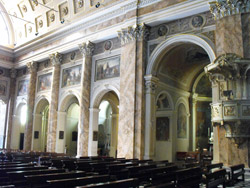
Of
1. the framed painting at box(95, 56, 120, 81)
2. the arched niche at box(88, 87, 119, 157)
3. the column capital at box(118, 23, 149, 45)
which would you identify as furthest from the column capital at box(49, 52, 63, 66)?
the column capital at box(118, 23, 149, 45)

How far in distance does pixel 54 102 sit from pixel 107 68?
5.31m

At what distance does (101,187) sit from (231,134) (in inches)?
269

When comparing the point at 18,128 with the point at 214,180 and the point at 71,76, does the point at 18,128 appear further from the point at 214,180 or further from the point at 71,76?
the point at 214,180

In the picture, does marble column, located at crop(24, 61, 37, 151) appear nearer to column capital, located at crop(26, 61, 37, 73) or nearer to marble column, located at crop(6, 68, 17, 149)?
column capital, located at crop(26, 61, 37, 73)

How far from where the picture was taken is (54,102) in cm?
1980

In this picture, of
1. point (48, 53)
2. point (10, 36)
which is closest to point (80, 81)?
point (48, 53)

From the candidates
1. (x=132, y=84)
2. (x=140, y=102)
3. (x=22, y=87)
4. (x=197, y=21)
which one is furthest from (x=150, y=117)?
(x=22, y=87)

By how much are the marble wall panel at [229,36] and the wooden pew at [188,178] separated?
5.64 metres

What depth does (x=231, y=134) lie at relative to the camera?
9891 mm

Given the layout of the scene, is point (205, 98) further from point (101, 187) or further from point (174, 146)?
point (101, 187)

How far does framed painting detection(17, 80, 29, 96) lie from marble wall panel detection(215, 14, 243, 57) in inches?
678

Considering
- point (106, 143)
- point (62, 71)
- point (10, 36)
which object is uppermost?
point (10, 36)

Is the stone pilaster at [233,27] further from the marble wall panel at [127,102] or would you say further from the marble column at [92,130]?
the marble column at [92,130]

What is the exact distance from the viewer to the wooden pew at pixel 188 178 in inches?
255
